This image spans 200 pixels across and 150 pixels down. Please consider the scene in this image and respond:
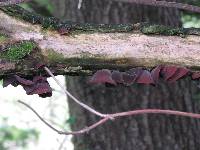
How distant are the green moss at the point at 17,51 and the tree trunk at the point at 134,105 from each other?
1.32 meters

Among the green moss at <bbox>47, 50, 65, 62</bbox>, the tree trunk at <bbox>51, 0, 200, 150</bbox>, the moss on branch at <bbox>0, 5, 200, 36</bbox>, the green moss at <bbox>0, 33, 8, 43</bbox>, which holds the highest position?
the moss on branch at <bbox>0, 5, 200, 36</bbox>

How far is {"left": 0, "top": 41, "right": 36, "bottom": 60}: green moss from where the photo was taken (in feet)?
4.30

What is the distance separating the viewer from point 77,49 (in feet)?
4.50

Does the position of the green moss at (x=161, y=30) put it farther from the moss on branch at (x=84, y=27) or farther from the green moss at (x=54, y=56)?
the green moss at (x=54, y=56)

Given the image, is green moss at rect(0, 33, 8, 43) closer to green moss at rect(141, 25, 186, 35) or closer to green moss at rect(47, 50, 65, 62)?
green moss at rect(47, 50, 65, 62)

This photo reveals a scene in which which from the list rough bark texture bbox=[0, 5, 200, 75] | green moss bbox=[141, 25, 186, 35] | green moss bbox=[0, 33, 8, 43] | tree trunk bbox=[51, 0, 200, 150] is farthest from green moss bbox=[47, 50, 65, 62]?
tree trunk bbox=[51, 0, 200, 150]

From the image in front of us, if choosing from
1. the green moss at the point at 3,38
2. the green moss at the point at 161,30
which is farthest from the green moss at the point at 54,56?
the green moss at the point at 161,30

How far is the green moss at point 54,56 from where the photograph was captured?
4.46 ft

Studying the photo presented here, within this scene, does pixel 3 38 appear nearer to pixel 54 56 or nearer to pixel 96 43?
pixel 54 56

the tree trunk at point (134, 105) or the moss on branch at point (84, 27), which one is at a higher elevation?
the moss on branch at point (84, 27)

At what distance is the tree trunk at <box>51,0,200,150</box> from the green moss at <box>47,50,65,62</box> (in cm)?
125

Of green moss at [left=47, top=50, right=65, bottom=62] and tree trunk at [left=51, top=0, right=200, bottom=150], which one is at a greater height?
green moss at [left=47, top=50, right=65, bottom=62]

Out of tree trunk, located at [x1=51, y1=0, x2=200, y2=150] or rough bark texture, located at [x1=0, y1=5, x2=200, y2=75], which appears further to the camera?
tree trunk, located at [x1=51, y1=0, x2=200, y2=150]

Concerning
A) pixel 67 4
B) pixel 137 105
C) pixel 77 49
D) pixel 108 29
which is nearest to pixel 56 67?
pixel 77 49
